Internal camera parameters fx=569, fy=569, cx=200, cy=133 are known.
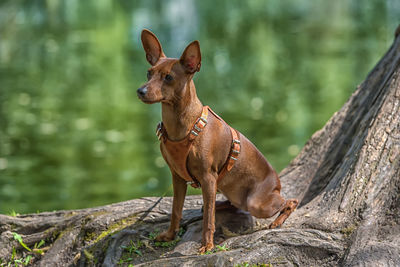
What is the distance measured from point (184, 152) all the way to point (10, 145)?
9.06 meters

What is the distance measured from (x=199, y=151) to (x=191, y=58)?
2.37 feet

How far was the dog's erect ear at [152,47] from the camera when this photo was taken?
4.31 metres

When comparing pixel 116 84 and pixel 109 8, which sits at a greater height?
pixel 109 8

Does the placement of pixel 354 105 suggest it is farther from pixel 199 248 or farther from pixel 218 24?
pixel 218 24

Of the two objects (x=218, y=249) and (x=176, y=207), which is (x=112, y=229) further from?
(x=218, y=249)

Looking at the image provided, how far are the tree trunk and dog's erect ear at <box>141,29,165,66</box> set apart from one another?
5.02ft

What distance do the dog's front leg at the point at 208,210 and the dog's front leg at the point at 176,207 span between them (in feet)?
1.02

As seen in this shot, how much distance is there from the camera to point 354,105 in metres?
6.03

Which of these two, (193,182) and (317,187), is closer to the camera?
(193,182)

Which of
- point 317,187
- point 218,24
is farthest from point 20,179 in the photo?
point 218,24

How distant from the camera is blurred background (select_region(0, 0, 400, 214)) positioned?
11.4 meters

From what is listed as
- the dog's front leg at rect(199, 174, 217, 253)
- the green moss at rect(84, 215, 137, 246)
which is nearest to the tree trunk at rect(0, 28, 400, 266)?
the green moss at rect(84, 215, 137, 246)

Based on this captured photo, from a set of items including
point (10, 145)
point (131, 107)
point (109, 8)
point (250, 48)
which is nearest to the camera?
point (10, 145)

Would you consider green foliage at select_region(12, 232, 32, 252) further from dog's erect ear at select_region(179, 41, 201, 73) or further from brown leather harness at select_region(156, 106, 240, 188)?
dog's erect ear at select_region(179, 41, 201, 73)
